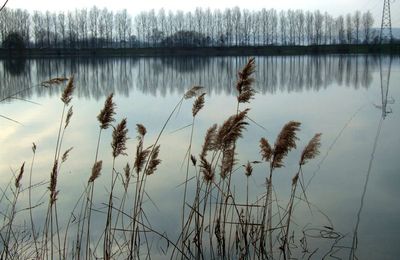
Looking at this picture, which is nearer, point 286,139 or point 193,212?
point 286,139

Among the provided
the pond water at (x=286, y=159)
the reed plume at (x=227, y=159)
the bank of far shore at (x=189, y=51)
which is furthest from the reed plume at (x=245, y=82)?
the bank of far shore at (x=189, y=51)

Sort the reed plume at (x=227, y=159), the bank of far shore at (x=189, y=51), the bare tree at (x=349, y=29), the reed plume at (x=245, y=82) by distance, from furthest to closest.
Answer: the bare tree at (x=349, y=29), the bank of far shore at (x=189, y=51), the reed plume at (x=227, y=159), the reed plume at (x=245, y=82)

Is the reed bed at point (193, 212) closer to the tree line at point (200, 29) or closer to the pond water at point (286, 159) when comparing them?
the pond water at point (286, 159)

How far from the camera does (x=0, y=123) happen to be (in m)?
12.2

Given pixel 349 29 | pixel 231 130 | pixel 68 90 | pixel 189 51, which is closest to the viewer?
pixel 231 130

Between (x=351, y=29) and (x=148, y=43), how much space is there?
1545 inches

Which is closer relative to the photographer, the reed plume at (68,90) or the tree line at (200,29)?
the reed plume at (68,90)

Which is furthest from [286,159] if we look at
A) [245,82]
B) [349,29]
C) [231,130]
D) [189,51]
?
[349,29]

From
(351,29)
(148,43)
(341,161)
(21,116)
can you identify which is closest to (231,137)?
(341,161)

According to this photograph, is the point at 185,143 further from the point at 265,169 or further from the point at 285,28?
the point at 285,28

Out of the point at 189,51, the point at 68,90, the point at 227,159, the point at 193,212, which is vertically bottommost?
the point at 193,212

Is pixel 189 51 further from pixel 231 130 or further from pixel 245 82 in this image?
pixel 231 130

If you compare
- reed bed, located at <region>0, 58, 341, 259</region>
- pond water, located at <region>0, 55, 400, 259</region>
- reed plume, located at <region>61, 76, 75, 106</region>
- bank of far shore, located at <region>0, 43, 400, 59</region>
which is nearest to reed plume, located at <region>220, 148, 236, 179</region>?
reed bed, located at <region>0, 58, 341, 259</region>

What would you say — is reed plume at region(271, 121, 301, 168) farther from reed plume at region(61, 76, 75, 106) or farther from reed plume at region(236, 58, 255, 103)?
reed plume at region(61, 76, 75, 106)
